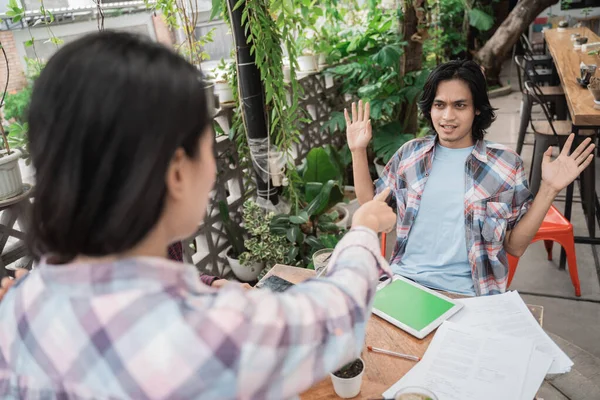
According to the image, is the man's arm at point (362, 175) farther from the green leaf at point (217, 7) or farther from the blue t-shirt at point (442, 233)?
the green leaf at point (217, 7)

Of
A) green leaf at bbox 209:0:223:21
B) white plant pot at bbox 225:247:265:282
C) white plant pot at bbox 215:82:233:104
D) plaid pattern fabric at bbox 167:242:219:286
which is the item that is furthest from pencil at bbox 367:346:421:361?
white plant pot at bbox 215:82:233:104

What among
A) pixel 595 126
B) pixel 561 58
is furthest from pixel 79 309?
pixel 561 58

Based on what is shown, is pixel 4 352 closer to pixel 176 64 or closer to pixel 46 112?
pixel 46 112

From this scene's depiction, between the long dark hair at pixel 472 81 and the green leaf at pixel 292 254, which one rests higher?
the long dark hair at pixel 472 81

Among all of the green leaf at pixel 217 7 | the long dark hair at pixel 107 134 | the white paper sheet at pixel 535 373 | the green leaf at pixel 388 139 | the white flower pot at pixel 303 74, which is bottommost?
the green leaf at pixel 388 139

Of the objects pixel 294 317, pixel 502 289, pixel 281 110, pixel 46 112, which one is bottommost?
pixel 502 289

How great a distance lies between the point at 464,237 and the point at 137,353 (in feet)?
4.66

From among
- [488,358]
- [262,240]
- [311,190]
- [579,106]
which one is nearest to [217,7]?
[311,190]

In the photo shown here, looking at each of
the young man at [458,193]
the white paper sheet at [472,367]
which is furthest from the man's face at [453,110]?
the white paper sheet at [472,367]

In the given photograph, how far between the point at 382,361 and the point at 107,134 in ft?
2.91

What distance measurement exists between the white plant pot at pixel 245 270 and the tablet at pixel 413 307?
136cm

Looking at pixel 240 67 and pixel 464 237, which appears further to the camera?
pixel 240 67

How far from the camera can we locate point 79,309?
0.52 metres

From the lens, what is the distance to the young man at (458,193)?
65.1 inches
